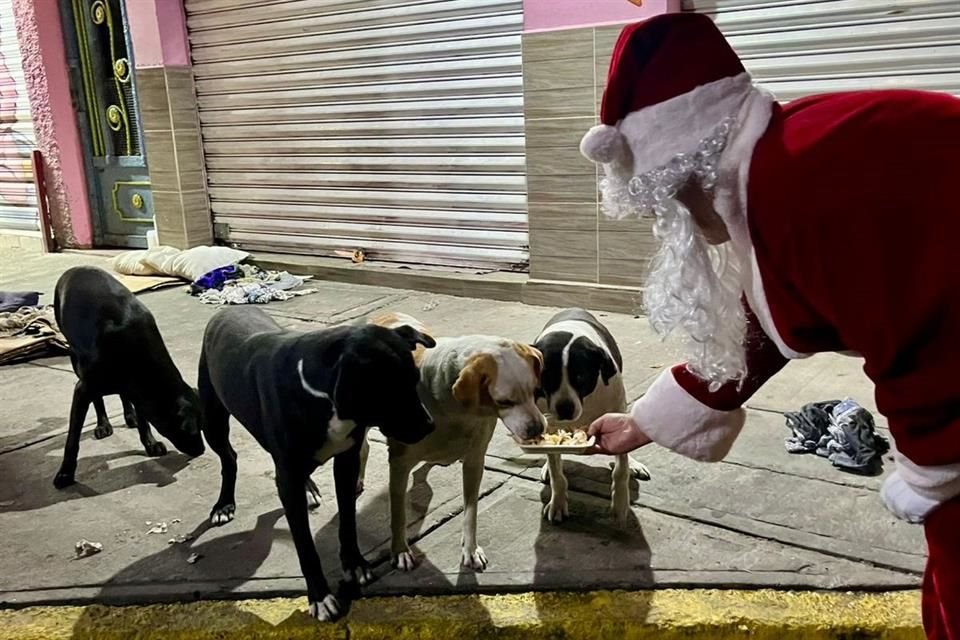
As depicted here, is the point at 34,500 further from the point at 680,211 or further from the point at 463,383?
the point at 680,211

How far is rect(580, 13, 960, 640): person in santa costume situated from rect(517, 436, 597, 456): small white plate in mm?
675

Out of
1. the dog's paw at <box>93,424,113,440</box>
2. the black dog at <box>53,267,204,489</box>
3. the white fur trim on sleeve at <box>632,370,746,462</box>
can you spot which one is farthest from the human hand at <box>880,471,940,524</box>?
the dog's paw at <box>93,424,113,440</box>

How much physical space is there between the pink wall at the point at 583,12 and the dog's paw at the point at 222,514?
3619 mm

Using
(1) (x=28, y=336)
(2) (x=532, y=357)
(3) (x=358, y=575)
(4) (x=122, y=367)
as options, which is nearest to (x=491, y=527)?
(3) (x=358, y=575)

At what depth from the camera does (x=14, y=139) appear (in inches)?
404

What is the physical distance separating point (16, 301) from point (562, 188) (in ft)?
13.4

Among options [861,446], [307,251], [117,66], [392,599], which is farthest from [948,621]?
[117,66]

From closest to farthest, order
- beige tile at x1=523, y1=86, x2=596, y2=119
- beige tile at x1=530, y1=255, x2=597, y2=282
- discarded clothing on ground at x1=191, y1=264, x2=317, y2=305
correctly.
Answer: beige tile at x1=523, y1=86, x2=596, y2=119 < beige tile at x1=530, y1=255, x2=597, y2=282 < discarded clothing on ground at x1=191, y1=264, x2=317, y2=305

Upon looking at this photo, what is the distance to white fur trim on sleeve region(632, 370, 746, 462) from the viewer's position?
6.38 ft

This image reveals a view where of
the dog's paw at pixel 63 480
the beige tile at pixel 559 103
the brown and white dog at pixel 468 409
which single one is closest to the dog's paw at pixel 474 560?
the brown and white dog at pixel 468 409

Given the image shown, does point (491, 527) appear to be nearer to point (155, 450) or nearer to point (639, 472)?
point (639, 472)

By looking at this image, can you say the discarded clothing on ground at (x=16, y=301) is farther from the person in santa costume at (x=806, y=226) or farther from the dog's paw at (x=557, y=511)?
the person in santa costume at (x=806, y=226)

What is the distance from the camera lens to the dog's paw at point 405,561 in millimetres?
2748

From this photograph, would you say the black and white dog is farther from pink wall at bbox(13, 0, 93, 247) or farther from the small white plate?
pink wall at bbox(13, 0, 93, 247)
